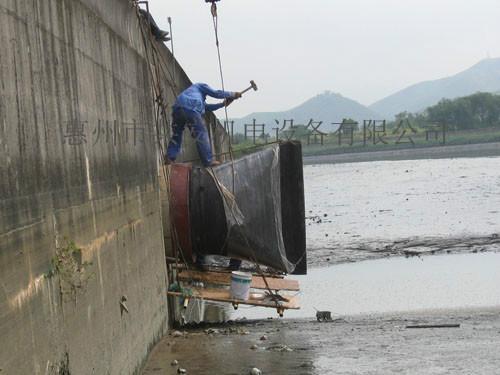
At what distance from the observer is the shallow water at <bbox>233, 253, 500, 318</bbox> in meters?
14.5

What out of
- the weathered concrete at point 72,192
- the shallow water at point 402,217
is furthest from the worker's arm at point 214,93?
the shallow water at point 402,217

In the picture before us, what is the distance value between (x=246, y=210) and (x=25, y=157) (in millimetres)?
7324

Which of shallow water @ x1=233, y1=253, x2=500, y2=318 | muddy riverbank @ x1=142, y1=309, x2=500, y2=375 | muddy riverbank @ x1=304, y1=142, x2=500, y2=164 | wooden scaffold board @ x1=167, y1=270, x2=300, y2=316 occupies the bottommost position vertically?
muddy riverbank @ x1=304, y1=142, x2=500, y2=164

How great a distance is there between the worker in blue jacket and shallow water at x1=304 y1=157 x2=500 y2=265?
834cm

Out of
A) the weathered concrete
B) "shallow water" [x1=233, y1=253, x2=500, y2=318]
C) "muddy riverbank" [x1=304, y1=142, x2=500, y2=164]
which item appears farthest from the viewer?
"muddy riverbank" [x1=304, y1=142, x2=500, y2=164]

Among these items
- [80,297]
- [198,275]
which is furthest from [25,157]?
[198,275]

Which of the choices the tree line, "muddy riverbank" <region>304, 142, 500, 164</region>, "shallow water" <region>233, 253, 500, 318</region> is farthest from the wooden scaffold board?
the tree line

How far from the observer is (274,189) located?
41.2 ft

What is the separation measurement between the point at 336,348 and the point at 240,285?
1725 mm

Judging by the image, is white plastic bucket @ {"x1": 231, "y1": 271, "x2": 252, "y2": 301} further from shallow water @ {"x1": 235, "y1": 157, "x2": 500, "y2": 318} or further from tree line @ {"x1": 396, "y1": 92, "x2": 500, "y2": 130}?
tree line @ {"x1": 396, "y1": 92, "x2": 500, "y2": 130}

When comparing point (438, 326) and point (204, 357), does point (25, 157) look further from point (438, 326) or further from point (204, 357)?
point (438, 326)

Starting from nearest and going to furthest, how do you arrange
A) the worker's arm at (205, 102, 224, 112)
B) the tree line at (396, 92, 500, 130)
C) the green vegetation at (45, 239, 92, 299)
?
the green vegetation at (45, 239, 92, 299) < the worker's arm at (205, 102, 224, 112) < the tree line at (396, 92, 500, 130)

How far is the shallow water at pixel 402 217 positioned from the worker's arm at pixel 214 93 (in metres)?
8.27

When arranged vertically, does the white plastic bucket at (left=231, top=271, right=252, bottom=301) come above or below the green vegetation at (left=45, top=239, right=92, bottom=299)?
below
